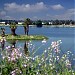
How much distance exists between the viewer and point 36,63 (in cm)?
684

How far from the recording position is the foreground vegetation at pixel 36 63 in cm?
665

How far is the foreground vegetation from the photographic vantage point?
665cm

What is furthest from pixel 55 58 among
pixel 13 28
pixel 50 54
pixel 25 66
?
pixel 13 28

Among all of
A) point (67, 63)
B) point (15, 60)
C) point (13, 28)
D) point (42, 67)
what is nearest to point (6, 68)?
point (15, 60)

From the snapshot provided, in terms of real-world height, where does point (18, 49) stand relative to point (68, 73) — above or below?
above

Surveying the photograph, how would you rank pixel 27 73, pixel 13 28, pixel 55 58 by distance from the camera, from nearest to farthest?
pixel 27 73
pixel 55 58
pixel 13 28

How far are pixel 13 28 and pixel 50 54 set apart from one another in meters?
75.7

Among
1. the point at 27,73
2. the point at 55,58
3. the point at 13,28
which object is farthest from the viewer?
the point at 13,28

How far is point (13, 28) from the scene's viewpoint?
271 ft

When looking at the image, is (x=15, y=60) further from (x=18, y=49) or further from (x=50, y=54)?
(x=50, y=54)

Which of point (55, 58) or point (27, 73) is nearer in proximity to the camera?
point (27, 73)

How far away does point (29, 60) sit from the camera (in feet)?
22.5

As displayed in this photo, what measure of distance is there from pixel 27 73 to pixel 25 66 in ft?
0.43

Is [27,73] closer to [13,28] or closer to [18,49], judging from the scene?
[18,49]
